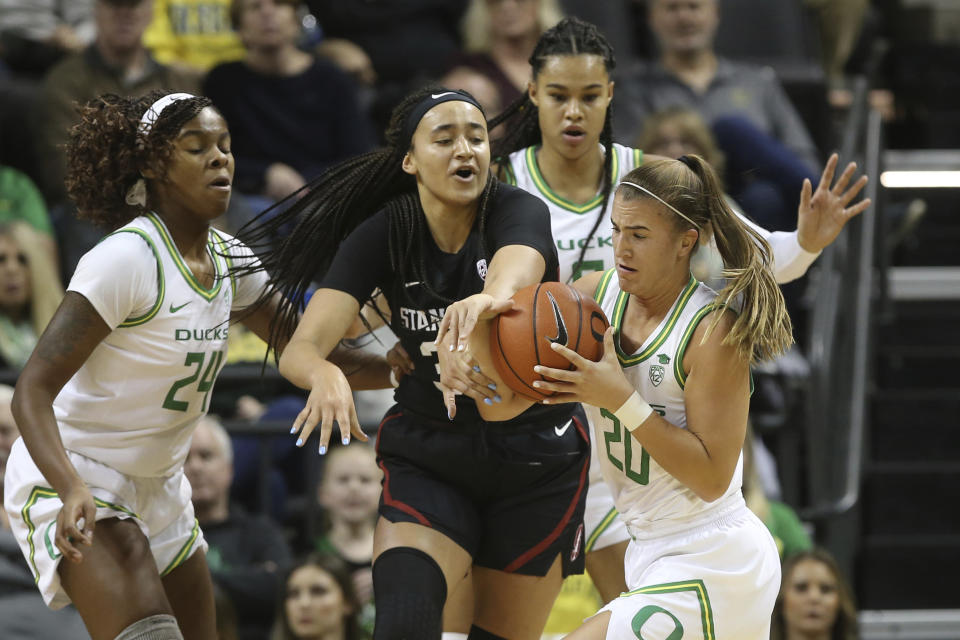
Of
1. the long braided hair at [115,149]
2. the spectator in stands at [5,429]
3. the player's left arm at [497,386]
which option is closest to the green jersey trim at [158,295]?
the long braided hair at [115,149]

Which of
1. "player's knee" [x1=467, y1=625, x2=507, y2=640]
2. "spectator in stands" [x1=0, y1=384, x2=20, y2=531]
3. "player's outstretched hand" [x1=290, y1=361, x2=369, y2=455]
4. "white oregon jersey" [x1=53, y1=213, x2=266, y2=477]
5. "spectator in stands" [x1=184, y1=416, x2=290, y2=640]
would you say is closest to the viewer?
"player's outstretched hand" [x1=290, y1=361, x2=369, y2=455]

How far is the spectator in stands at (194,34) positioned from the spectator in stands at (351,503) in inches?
Answer: 118

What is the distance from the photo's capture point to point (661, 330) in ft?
11.7

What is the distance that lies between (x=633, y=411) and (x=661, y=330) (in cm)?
28

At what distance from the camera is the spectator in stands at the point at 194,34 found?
26.3ft

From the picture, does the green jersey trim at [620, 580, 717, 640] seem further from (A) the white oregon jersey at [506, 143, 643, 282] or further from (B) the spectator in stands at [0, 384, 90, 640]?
(B) the spectator in stands at [0, 384, 90, 640]

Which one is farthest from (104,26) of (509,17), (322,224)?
(322,224)

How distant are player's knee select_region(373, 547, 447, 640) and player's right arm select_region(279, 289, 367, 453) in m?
0.38

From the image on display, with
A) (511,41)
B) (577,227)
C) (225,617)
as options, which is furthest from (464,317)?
(511,41)

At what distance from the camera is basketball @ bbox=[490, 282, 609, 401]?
3369 millimetres

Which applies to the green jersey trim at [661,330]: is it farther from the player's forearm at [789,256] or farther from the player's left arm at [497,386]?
the player's forearm at [789,256]

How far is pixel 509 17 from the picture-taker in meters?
7.71

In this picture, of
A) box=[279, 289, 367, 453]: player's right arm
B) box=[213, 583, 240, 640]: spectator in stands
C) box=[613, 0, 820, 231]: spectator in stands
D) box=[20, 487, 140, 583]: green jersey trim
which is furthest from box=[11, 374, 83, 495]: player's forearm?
box=[613, 0, 820, 231]: spectator in stands

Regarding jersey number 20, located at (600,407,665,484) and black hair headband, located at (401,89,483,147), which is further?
black hair headband, located at (401,89,483,147)
